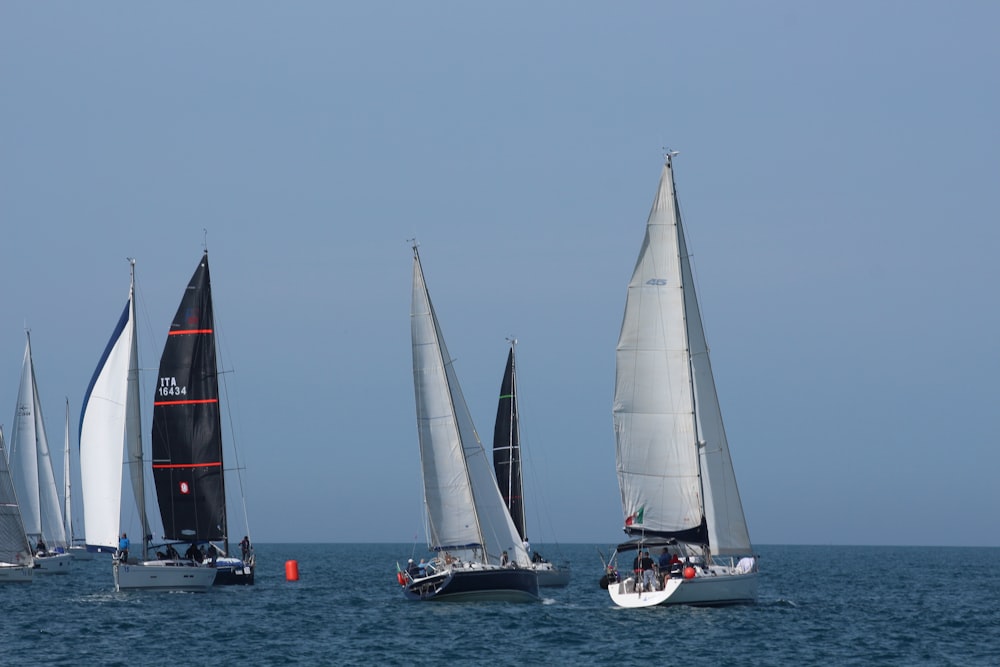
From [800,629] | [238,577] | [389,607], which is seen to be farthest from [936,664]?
[238,577]

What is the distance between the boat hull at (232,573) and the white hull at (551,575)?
38.9 ft

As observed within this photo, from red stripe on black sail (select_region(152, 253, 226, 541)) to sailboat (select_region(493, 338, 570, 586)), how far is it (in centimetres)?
1240

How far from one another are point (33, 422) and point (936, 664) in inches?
2292

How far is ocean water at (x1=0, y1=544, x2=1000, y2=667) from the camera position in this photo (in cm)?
3534

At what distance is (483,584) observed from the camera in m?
45.7

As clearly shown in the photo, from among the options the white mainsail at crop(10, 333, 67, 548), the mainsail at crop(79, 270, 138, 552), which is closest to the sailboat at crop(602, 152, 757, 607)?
the mainsail at crop(79, 270, 138, 552)

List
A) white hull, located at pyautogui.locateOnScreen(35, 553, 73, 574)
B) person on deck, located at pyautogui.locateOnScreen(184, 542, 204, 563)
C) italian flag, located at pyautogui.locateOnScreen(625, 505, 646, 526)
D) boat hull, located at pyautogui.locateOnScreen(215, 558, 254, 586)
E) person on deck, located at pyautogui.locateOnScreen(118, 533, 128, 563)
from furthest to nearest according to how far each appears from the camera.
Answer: white hull, located at pyautogui.locateOnScreen(35, 553, 73, 574) < boat hull, located at pyautogui.locateOnScreen(215, 558, 254, 586) < person on deck, located at pyautogui.locateOnScreen(184, 542, 204, 563) < person on deck, located at pyautogui.locateOnScreen(118, 533, 128, 563) < italian flag, located at pyautogui.locateOnScreen(625, 505, 646, 526)

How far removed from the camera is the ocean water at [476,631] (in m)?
35.3

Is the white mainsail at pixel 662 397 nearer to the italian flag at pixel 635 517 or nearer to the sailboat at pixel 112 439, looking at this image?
the italian flag at pixel 635 517

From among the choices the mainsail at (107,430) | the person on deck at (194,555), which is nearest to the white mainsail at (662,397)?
the person on deck at (194,555)

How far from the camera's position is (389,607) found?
165ft

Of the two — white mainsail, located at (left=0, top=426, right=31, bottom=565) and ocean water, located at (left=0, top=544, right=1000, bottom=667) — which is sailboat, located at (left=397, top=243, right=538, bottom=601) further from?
white mainsail, located at (left=0, top=426, right=31, bottom=565)

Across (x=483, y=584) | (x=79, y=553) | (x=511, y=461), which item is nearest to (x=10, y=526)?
(x=511, y=461)

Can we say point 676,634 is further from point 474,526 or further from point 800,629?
point 474,526
